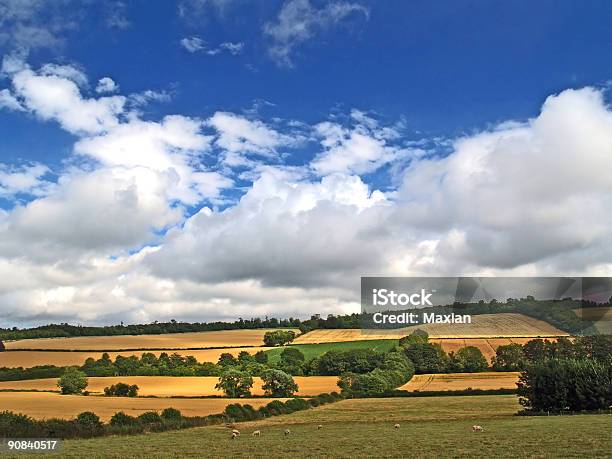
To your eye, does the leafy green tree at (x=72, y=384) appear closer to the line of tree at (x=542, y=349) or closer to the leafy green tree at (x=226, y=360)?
the leafy green tree at (x=226, y=360)

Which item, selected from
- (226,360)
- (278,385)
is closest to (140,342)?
(226,360)

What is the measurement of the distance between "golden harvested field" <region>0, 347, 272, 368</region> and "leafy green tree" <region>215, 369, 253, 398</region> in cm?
4155

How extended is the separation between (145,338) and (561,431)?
159 m

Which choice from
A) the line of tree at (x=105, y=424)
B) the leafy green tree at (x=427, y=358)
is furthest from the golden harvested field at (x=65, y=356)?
the line of tree at (x=105, y=424)

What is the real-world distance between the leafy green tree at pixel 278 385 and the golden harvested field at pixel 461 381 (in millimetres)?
20852

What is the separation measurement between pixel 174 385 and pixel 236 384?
1839 cm

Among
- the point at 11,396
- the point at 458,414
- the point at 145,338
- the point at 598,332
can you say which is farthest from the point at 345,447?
the point at 145,338

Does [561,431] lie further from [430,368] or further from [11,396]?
[430,368]

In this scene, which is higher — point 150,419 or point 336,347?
point 336,347

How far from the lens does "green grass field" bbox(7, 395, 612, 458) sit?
31.5m

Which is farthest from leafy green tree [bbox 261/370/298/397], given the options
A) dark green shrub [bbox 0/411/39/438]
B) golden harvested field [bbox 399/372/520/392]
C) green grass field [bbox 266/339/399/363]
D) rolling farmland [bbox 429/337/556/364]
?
dark green shrub [bbox 0/411/39/438]

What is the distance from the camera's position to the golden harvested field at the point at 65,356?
457ft

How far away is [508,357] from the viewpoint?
13112 cm

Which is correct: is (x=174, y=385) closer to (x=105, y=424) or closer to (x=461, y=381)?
(x=461, y=381)
